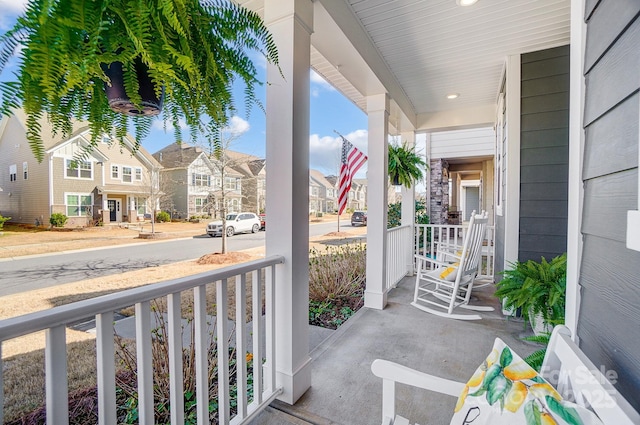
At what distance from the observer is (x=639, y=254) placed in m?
0.64

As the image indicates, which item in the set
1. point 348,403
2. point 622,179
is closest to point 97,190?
point 348,403

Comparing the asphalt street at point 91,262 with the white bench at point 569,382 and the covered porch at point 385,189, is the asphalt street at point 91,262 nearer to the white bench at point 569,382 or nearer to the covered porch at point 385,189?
the covered porch at point 385,189

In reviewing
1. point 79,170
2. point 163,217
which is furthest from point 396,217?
point 79,170

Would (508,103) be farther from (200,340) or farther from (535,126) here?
(200,340)

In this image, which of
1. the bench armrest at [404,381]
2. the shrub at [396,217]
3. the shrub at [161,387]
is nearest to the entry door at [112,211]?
the shrub at [161,387]

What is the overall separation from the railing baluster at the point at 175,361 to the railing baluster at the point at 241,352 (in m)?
0.32

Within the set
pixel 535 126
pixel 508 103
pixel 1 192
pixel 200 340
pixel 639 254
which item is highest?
pixel 508 103

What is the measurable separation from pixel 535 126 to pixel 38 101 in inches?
136

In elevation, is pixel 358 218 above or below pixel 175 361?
above

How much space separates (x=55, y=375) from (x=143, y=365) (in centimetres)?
28

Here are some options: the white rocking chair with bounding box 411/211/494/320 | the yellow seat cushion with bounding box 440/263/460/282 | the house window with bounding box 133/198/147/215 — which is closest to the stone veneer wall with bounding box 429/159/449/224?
the white rocking chair with bounding box 411/211/494/320

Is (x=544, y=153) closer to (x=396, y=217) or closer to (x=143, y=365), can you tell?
(x=396, y=217)

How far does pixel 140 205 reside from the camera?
211 cm

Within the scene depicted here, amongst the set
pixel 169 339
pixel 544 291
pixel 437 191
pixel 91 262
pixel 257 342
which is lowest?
pixel 257 342
